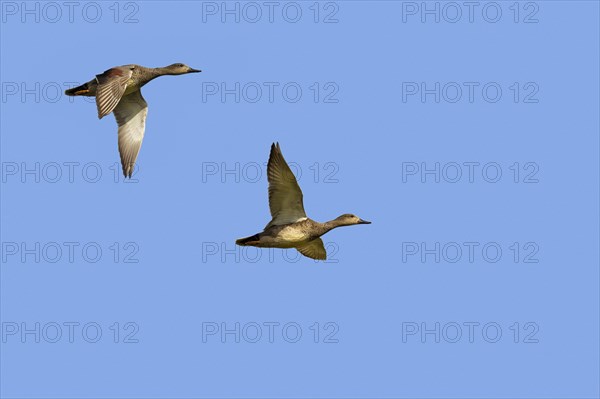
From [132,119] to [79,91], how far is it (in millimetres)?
1422

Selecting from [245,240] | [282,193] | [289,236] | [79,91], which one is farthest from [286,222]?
[79,91]

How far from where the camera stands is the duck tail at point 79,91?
23.4m

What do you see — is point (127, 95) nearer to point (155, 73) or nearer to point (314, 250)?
point (155, 73)

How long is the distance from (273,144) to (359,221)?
240cm

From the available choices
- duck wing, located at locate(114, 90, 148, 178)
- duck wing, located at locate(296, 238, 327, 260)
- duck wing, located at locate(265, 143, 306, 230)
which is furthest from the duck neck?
duck wing, located at locate(296, 238, 327, 260)

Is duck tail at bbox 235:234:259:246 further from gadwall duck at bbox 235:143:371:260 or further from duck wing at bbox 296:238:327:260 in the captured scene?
duck wing at bbox 296:238:327:260

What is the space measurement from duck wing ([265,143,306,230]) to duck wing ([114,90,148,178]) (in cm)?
382

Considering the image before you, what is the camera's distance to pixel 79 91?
77.0ft

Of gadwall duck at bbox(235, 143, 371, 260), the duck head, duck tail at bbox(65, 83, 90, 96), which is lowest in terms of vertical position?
gadwall duck at bbox(235, 143, 371, 260)

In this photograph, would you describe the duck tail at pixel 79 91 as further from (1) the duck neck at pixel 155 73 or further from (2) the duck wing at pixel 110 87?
(1) the duck neck at pixel 155 73

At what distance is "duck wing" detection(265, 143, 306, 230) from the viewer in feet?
70.0

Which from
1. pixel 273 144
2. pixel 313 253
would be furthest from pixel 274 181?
pixel 313 253

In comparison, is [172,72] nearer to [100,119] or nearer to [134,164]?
[134,164]

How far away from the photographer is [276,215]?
22000 mm
